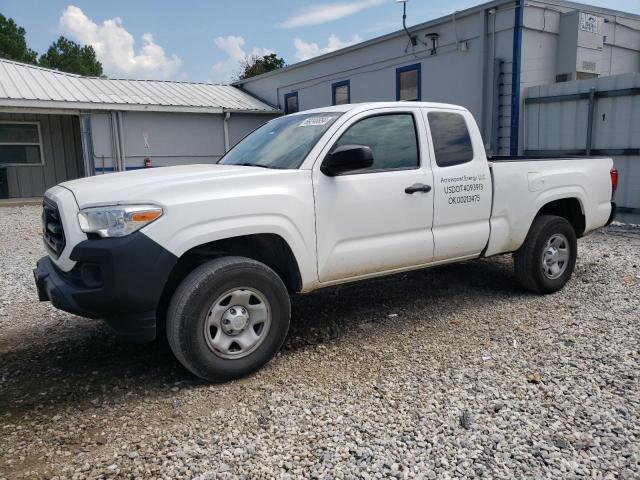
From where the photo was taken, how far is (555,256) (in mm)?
5520

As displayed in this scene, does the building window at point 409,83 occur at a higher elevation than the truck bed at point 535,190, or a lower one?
higher

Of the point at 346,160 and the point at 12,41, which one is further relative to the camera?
the point at 12,41

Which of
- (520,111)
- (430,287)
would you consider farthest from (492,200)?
(520,111)

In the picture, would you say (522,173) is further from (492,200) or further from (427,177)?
(427,177)

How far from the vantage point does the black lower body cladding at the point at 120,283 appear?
316 centimetres

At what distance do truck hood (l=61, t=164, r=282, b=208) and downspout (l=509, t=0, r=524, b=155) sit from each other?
28.5 feet

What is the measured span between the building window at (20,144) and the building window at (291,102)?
8352 mm

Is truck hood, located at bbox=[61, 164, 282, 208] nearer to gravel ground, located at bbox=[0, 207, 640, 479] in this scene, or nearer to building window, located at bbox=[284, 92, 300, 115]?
gravel ground, located at bbox=[0, 207, 640, 479]

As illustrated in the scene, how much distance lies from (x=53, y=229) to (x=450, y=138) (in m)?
3.32

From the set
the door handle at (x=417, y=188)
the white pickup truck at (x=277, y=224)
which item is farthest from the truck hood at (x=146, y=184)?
the door handle at (x=417, y=188)

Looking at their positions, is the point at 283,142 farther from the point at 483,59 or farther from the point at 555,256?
the point at 483,59

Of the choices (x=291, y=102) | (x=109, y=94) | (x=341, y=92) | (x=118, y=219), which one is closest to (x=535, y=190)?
(x=118, y=219)

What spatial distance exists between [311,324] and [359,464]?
7.13 ft

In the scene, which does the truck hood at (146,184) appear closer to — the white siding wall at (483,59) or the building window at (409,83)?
the white siding wall at (483,59)
